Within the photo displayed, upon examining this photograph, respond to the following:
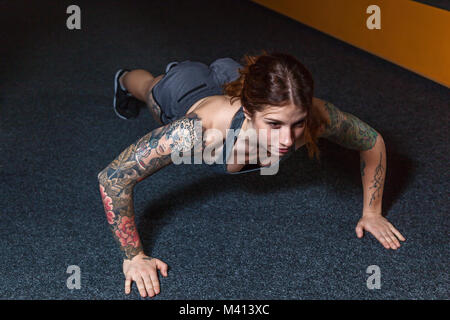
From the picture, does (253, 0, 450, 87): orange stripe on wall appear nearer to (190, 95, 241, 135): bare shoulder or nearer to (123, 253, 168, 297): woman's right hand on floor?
(190, 95, 241, 135): bare shoulder

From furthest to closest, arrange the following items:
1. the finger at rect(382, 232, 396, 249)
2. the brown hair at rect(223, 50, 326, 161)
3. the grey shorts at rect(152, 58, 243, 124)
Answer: the grey shorts at rect(152, 58, 243, 124) → the finger at rect(382, 232, 396, 249) → the brown hair at rect(223, 50, 326, 161)

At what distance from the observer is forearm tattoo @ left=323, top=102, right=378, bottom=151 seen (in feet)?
4.34

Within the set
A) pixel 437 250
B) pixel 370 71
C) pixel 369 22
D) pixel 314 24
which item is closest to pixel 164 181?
pixel 437 250

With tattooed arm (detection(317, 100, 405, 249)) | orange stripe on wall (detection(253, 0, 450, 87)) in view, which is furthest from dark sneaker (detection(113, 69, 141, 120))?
orange stripe on wall (detection(253, 0, 450, 87))

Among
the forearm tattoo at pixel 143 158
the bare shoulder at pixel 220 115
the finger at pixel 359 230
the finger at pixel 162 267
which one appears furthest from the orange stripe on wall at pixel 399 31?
the finger at pixel 162 267

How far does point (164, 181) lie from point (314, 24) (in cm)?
188

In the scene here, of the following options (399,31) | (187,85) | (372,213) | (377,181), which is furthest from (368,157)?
(399,31)

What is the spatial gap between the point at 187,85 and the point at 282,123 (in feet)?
1.96

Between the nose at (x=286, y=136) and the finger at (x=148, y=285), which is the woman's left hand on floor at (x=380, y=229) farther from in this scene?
the finger at (x=148, y=285)

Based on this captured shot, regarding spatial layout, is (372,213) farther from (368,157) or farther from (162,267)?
(162,267)

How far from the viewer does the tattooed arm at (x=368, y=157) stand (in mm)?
1332

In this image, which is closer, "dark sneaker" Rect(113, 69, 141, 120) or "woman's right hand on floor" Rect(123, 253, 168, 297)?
"woman's right hand on floor" Rect(123, 253, 168, 297)

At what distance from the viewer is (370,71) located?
2.54 meters
